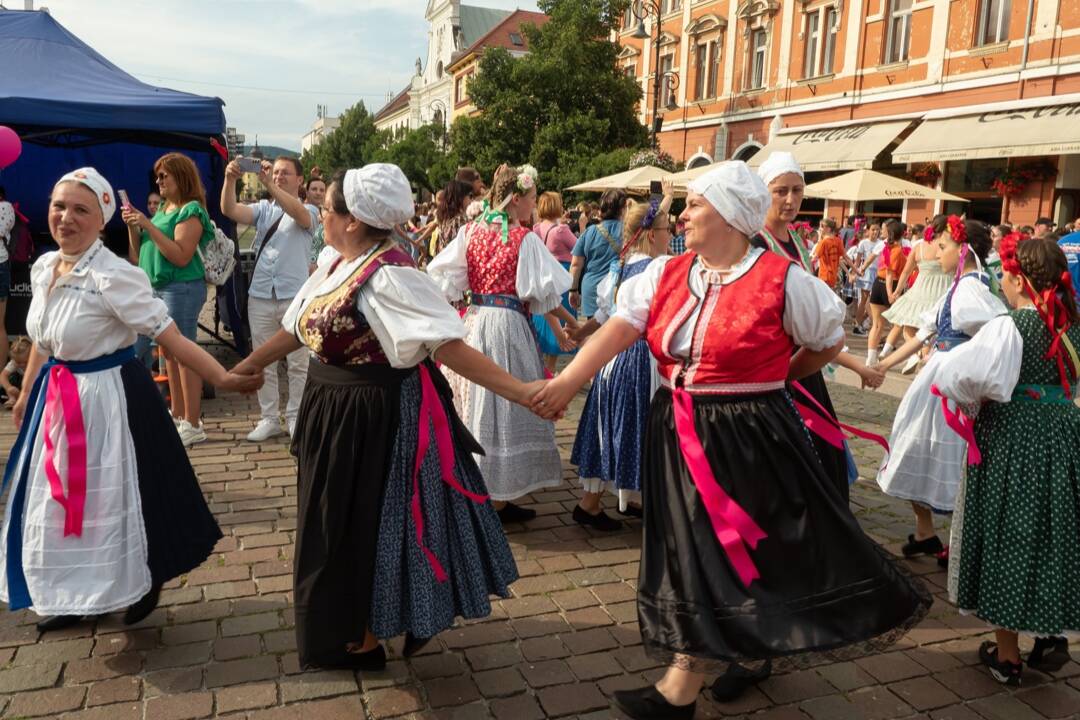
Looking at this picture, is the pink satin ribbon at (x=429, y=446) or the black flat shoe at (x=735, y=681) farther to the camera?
the black flat shoe at (x=735, y=681)

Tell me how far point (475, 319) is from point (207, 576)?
1.93 meters

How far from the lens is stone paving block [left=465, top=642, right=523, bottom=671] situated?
3277mm

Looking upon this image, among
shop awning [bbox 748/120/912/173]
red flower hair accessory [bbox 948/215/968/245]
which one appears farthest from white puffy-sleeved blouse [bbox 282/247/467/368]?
shop awning [bbox 748/120/912/173]

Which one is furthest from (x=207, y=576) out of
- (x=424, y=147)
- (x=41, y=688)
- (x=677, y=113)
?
(x=424, y=147)

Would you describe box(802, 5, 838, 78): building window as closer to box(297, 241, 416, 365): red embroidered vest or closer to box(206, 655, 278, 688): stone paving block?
box(297, 241, 416, 365): red embroidered vest

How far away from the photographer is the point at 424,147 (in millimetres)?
52812

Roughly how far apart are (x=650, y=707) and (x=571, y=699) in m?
0.32

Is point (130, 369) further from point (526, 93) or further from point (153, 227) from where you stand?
point (526, 93)

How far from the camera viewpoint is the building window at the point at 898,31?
22.0m

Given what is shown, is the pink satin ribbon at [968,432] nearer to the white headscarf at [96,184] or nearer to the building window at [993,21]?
the white headscarf at [96,184]

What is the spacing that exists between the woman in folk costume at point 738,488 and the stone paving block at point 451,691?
61 centimetres

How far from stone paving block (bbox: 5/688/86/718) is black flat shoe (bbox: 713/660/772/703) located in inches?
88.4

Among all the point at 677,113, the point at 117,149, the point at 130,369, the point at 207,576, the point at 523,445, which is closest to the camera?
the point at 130,369

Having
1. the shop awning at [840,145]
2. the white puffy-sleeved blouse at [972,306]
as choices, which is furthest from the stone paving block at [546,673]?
the shop awning at [840,145]
